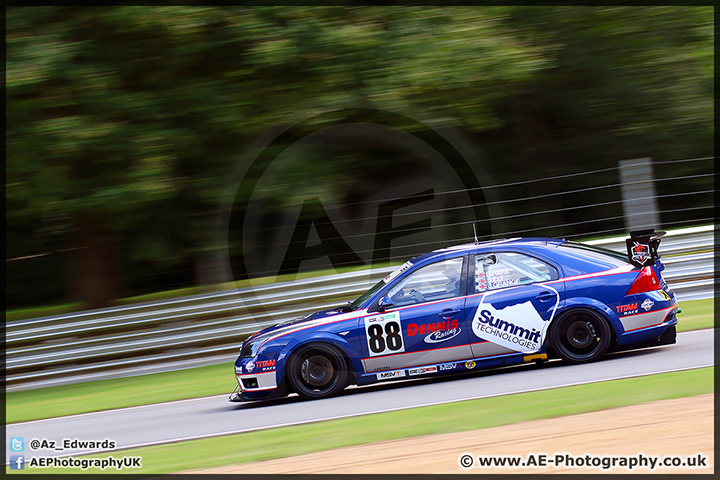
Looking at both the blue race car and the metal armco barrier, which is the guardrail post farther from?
the blue race car

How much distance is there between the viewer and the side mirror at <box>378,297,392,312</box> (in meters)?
7.19

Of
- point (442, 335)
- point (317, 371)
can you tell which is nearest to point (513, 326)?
point (442, 335)

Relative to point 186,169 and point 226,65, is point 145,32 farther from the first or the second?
point 186,169

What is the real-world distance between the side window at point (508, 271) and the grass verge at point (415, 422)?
1.21 metres

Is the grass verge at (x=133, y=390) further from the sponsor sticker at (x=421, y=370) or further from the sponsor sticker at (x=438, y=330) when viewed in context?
the sponsor sticker at (x=438, y=330)

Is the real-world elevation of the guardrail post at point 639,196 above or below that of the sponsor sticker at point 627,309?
above

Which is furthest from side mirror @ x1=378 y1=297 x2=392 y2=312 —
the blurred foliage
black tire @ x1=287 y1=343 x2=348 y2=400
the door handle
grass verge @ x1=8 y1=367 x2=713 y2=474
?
the blurred foliage

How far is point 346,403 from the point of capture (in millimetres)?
6980

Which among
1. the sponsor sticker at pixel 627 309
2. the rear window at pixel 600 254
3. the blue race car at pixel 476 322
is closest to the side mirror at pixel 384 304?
the blue race car at pixel 476 322

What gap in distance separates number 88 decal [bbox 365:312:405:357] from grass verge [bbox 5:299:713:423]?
2316 mm

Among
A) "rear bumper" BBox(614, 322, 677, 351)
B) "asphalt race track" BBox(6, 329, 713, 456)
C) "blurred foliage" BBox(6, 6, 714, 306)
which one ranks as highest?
"blurred foliage" BBox(6, 6, 714, 306)

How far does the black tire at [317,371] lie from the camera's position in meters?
7.15

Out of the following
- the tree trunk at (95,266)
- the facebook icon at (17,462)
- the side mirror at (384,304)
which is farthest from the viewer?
the tree trunk at (95,266)

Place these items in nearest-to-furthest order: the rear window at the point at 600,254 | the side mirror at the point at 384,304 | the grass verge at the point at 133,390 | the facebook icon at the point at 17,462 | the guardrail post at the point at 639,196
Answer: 1. the facebook icon at the point at 17,462
2. the side mirror at the point at 384,304
3. the rear window at the point at 600,254
4. the grass verge at the point at 133,390
5. the guardrail post at the point at 639,196
